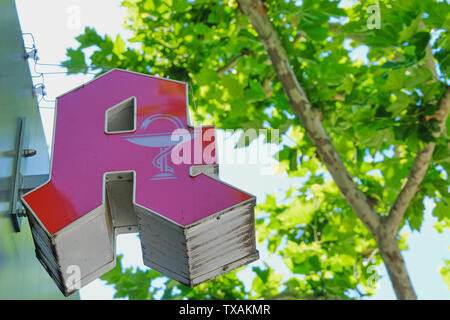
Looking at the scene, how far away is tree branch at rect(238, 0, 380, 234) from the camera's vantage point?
11.2 feet

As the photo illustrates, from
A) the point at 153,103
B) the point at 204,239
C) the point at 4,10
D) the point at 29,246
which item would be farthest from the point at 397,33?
the point at 29,246

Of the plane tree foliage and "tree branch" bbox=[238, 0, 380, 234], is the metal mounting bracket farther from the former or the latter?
"tree branch" bbox=[238, 0, 380, 234]

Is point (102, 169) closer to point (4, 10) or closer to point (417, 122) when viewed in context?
point (4, 10)

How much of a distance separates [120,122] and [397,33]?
68.0 inches

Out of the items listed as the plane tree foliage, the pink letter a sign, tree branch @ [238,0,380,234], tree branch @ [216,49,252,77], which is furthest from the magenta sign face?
tree branch @ [216,49,252,77]

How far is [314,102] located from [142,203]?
2314mm

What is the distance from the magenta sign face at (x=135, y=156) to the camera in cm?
166

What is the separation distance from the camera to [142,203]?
166 cm

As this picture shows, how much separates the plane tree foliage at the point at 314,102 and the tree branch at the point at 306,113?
5.2 inches

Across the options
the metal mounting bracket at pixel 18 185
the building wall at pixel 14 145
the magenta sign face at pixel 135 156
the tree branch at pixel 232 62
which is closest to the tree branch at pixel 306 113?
the tree branch at pixel 232 62

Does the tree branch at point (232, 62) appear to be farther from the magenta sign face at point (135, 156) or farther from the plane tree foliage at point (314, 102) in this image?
the magenta sign face at point (135, 156)

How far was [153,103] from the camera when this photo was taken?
2.00 metres

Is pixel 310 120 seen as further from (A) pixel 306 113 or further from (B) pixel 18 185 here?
(B) pixel 18 185

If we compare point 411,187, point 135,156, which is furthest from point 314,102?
point 135,156
